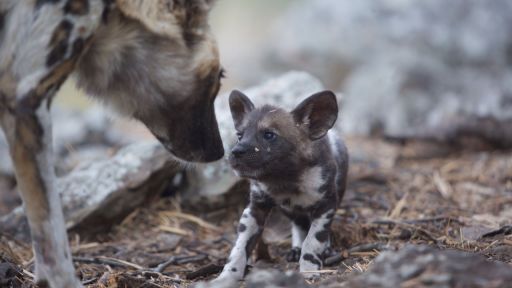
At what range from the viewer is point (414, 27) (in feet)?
44.2

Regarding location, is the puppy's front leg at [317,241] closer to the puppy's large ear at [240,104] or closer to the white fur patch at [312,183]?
the white fur patch at [312,183]

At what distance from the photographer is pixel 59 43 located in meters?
3.90

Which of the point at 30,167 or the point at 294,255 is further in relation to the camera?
the point at 294,255

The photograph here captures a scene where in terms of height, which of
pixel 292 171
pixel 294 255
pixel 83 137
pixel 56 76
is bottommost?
pixel 83 137

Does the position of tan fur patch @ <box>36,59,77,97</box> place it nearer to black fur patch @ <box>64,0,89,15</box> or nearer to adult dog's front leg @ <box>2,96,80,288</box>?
adult dog's front leg @ <box>2,96,80,288</box>

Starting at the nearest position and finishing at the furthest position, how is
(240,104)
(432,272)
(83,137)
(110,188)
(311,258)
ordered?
(432,272) < (311,258) < (240,104) < (110,188) < (83,137)

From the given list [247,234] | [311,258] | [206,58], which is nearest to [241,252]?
[247,234]

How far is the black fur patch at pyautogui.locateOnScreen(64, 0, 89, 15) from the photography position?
154 inches

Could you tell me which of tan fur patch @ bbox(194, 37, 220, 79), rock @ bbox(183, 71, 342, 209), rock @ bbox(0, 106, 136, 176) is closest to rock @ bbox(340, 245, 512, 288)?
tan fur patch @ bbox(194, 37, 220, 79)

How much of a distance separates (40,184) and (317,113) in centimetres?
216

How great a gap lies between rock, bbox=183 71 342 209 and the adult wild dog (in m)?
1.28

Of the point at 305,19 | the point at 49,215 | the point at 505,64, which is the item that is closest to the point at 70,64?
the point at 49,215

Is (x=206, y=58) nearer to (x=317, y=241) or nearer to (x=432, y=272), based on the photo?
(x=317, y=241)

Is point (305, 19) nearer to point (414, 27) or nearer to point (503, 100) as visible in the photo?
point (414, 27)
